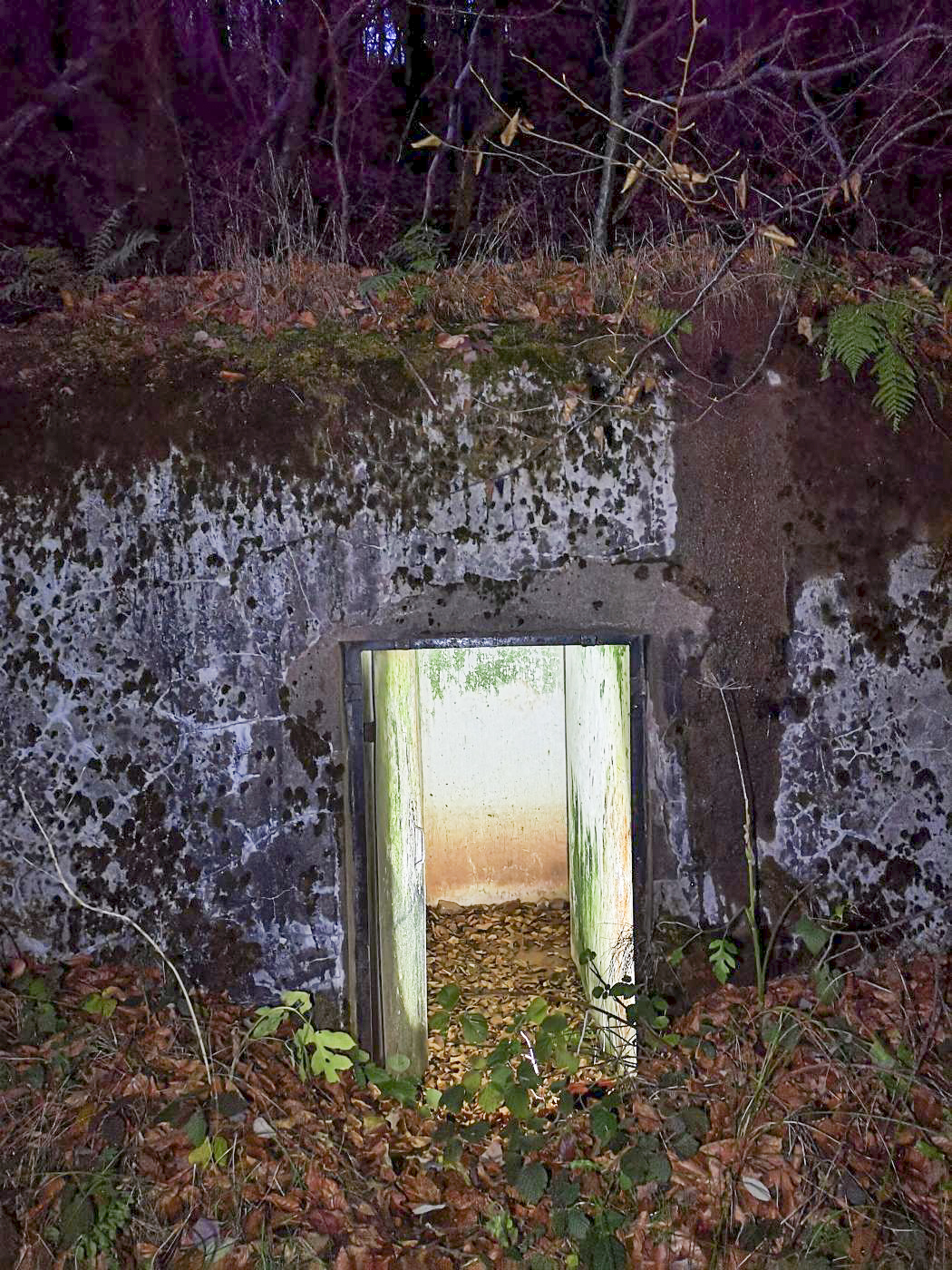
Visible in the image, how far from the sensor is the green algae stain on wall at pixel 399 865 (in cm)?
414

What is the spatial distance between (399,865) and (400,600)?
6.57ft

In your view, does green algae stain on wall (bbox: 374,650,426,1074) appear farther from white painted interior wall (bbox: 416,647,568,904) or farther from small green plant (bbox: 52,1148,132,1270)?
white painted interior wall (bbox: 416,647,568,904)

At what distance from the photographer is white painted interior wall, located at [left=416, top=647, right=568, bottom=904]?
853 centimetres

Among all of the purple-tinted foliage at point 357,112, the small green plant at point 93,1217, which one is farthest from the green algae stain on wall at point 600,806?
the purple-tinted foliage at point 357,112

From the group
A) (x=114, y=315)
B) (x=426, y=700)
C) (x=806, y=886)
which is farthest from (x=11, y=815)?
(x=426, y=700)

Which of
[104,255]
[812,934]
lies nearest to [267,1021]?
[812,934]

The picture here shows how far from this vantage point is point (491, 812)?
8.59 meters

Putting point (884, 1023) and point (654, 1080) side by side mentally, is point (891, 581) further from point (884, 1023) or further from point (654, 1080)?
point (654, 1080)

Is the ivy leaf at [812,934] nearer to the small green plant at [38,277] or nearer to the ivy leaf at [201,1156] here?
the ivy leaf at [201,1156]

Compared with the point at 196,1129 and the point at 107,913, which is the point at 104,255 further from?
the point at 196,1129

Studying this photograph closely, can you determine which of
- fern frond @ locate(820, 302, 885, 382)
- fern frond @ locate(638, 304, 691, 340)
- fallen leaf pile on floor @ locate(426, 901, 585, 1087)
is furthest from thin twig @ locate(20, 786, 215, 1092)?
fern frond @ locate(820, 302, 885, 382)

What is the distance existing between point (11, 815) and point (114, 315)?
2285 mm

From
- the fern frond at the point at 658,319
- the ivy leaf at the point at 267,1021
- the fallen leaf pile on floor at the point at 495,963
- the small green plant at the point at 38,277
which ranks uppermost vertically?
the small green plant at the point at 38,277

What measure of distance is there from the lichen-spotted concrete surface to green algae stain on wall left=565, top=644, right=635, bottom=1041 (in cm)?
58
